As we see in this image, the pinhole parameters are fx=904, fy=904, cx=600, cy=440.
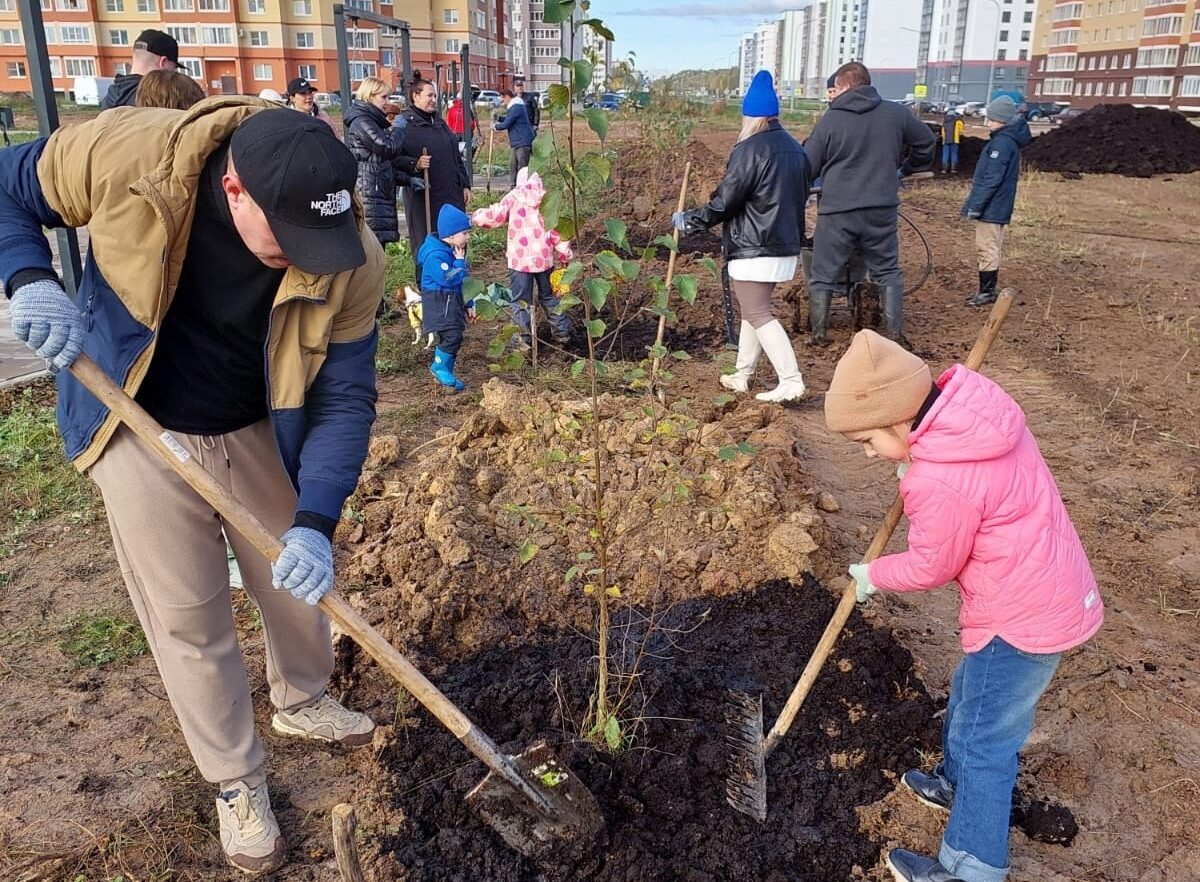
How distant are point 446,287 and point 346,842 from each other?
4474mm

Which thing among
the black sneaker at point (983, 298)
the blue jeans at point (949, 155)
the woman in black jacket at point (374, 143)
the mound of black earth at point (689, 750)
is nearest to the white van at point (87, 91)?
the blue jeans at point (949, 155)

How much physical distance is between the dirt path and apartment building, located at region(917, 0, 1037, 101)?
82.4m

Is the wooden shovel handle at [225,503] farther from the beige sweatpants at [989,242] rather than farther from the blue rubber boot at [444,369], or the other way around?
the beige sweatpants at [989,242]

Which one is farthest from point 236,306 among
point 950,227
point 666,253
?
point 950,227

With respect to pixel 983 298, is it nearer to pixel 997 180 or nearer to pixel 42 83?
pixel 997 180

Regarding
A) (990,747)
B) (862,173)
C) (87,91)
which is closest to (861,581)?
(990,747)

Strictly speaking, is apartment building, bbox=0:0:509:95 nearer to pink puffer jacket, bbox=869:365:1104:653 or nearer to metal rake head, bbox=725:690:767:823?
metal rake head, bbox=725:690:767:823

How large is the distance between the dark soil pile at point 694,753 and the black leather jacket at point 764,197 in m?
2.74

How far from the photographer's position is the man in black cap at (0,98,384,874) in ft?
6.33

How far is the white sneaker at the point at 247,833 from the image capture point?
231 centimetres

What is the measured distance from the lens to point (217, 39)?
50.3 m

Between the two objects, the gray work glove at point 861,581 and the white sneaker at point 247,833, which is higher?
the gray work glove at point 861,581

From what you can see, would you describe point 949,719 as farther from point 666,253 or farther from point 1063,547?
point 666,253

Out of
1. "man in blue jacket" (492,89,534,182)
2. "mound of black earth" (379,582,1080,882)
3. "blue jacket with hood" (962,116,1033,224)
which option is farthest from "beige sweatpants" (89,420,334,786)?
"man in blue jacket" (492,89,534,182)
